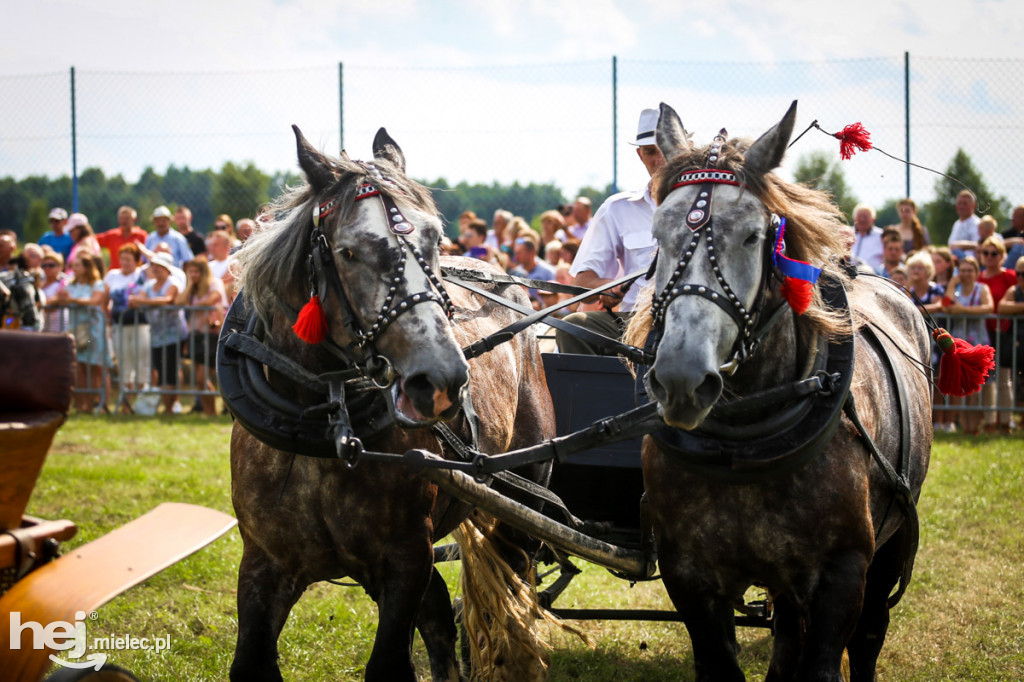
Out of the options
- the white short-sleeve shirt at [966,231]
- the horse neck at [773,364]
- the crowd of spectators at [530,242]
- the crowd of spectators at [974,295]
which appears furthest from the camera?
the white short-sleeve shirt at [966,231]

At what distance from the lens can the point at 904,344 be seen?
3.73 metres

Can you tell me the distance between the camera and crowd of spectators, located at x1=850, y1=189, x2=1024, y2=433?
912cm

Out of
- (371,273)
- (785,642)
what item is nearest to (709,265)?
(371,273)

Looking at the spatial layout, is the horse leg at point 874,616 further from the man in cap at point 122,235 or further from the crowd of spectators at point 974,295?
the man in cap at point 122,235

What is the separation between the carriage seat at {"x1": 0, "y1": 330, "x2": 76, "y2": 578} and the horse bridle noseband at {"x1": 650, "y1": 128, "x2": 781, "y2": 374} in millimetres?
1484

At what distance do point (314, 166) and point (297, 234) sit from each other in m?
0.21

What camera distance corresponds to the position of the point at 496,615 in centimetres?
399

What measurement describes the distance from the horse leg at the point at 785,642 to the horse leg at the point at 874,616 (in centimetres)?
58

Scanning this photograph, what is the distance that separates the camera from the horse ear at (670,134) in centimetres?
306

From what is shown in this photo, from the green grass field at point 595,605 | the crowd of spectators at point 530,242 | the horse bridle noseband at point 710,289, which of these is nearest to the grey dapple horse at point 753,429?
the horse bridle noseband at point 710,289

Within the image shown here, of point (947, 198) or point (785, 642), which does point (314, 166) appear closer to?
point (785, 642)

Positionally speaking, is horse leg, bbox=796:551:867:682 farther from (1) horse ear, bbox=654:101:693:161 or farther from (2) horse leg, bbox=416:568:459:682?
(2) horse leg, bbox=416:568:459:682

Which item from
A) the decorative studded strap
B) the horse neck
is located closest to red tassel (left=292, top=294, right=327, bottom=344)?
the decorative studded strap

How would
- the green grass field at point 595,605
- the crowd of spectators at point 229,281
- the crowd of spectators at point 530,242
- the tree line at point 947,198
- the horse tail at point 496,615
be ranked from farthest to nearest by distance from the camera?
the crowd of spectators at point 530,242, the crowd of spectators at point 229,281, the tree line at point 947,198, the green grass field at point 595,605, the horse tail at point 496,615
